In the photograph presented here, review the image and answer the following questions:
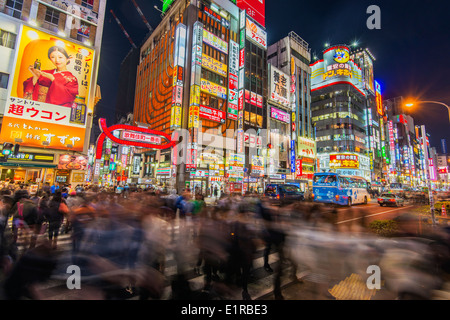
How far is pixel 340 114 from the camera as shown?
2517 inches

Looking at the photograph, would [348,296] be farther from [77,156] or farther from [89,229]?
[77,156]

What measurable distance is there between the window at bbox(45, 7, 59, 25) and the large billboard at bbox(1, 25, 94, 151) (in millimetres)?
2660

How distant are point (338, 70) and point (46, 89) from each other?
71.8 meters

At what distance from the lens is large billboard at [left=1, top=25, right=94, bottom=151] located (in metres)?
20.3

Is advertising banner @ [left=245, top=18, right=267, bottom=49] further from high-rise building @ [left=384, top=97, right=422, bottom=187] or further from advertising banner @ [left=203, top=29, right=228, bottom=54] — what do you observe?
high-rise building @ [left=384, top=97, right=422, bottom=187]

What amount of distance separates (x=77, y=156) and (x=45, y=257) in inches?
954

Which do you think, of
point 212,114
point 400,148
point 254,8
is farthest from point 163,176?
point 400,148

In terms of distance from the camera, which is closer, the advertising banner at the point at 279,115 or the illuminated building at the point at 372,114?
the advertising banner at the point at 279,115

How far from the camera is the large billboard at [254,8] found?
1908 inches

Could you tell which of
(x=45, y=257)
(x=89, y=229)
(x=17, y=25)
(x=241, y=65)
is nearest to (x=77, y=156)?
(x=17, y=25)

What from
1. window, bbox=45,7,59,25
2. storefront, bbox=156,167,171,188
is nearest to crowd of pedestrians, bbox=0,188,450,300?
window, bbox=45,7,59,25

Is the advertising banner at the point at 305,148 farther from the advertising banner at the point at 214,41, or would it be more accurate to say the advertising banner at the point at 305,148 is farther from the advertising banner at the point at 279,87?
the advertising banner at the point at 214,41

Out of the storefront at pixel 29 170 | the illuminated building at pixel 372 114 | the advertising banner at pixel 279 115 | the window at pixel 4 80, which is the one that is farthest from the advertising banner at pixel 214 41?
the illuminated building at pixel 372 114
